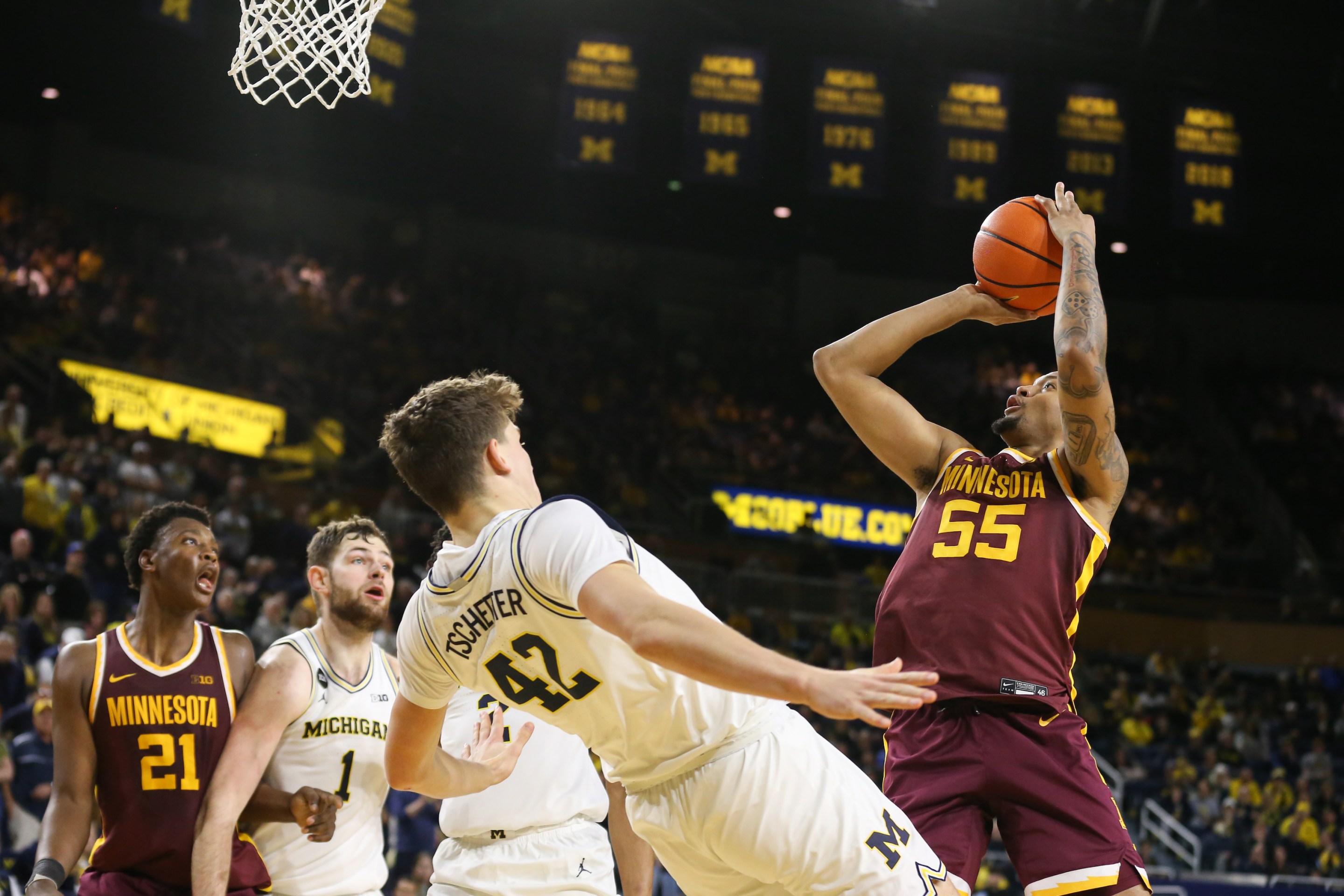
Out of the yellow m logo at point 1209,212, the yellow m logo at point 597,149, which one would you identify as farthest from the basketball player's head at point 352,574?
the yellow m logo at point 1209,212

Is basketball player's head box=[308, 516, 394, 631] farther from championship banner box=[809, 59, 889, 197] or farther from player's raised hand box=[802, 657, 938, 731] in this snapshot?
championship banner box=[809, 59, 889, 197]

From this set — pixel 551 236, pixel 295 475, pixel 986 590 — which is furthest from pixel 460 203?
pixel 986 590

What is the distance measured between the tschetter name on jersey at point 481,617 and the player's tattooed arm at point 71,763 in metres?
1.93

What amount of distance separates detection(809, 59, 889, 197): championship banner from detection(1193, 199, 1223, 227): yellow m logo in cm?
465

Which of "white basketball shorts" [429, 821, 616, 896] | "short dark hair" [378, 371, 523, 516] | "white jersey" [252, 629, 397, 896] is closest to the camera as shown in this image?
"short dark hair" [378, 371, 523, 516]

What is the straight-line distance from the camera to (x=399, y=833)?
903cm

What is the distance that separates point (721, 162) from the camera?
18.2 meters

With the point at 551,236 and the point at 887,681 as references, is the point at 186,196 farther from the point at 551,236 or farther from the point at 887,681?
the point at 887,681

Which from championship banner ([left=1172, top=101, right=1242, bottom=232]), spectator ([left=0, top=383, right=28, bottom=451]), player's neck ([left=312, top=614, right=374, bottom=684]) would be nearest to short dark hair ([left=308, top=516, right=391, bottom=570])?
player's neck ([left=312, top=614, right=374, bottom=684])

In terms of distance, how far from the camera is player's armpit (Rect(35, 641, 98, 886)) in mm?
4055

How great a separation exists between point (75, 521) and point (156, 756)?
28.6 ft

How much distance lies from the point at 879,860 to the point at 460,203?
21.4m

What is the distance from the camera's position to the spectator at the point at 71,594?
1030 centimetres

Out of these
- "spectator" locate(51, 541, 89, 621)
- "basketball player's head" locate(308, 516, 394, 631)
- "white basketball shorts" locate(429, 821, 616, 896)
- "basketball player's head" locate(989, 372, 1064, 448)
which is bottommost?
"spectator" locate(51, 541, 89, 621)
